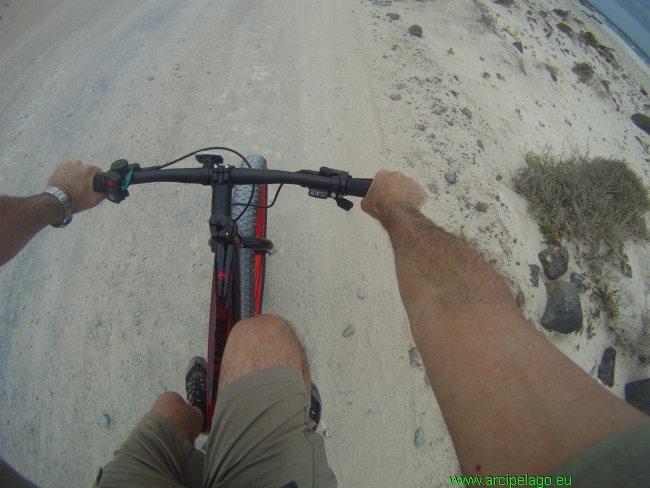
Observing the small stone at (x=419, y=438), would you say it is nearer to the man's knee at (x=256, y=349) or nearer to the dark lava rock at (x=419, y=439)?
the dark lava rock at (x=419, y=439)

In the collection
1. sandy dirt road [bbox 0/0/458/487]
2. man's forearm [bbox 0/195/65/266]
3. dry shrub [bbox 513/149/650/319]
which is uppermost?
dry shrub [bbox 513/149/650/319]

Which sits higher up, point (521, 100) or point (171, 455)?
point (521, 100)

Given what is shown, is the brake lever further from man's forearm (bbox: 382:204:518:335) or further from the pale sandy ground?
the pale sandy ground

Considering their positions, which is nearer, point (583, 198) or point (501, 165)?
point (583, 198)

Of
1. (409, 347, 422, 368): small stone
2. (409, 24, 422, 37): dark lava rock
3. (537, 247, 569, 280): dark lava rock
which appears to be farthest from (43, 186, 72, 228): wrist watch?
(409, 24, 422, 37): dark lava rock

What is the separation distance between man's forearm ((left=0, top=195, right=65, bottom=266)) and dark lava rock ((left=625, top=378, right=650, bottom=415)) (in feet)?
13.5

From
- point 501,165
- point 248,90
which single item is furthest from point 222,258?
point 501,165

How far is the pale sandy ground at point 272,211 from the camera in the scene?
228 centimetres

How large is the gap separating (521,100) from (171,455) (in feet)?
18.1

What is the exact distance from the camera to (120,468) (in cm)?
126

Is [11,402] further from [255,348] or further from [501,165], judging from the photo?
[501,165]

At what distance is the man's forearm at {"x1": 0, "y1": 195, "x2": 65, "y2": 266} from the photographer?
1.60 m

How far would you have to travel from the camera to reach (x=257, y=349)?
60.6 inches

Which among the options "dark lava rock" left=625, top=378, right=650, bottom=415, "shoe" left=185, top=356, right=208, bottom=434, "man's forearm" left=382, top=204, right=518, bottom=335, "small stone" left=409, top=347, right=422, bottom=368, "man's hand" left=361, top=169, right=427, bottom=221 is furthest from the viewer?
"dark lava rock" left=625, top=378, right=650, bottom=415
